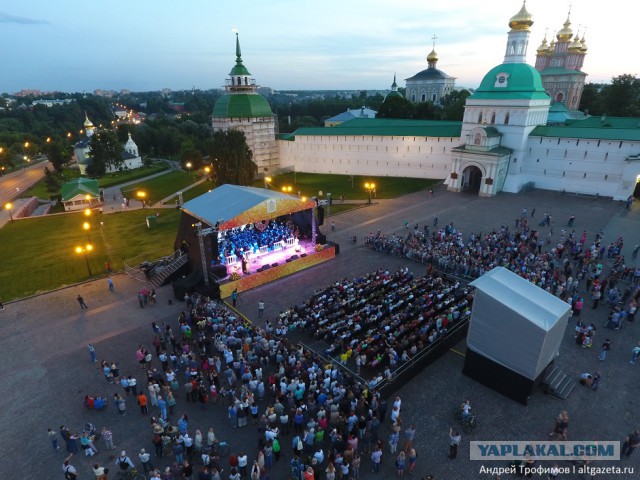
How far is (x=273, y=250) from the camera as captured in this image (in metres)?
24.2

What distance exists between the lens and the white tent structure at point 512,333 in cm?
1176

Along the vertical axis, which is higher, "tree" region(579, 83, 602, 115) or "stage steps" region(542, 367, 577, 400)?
"tree" region(579, 83, 602, 115)

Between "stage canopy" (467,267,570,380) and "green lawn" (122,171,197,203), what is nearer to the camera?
"stage canopy" (467,267,570,380)

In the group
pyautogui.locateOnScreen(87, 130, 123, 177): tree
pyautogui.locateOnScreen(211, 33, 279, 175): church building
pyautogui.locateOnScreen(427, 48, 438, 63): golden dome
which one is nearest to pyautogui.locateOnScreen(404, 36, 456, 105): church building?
pyautogui.locateOnScreen(427, 48, 438, 63): golden dome

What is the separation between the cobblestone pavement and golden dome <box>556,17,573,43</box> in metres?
64.3

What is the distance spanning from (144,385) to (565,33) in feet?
261

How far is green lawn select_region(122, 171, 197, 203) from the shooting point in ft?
154

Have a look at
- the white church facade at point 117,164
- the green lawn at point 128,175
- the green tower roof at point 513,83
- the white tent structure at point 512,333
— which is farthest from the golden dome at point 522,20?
the white church facade at point 117,164

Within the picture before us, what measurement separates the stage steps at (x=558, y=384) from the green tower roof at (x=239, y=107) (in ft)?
163

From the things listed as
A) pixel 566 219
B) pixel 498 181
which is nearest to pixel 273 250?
pixel 566 219

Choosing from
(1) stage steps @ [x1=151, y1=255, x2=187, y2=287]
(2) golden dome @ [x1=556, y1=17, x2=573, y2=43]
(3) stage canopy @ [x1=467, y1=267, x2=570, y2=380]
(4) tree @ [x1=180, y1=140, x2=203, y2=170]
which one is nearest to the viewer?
(3) stage canopy @ [x1=467, y1=267, x2=570, y2=380]

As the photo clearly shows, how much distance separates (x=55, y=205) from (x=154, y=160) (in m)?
34.2

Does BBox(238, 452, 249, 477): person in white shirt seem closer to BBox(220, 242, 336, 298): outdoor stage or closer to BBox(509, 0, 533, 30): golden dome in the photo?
BBox(220, 242, 336, 298): outdoor stage

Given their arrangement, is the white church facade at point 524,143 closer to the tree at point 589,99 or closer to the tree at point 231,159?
the tree at point 231,159
